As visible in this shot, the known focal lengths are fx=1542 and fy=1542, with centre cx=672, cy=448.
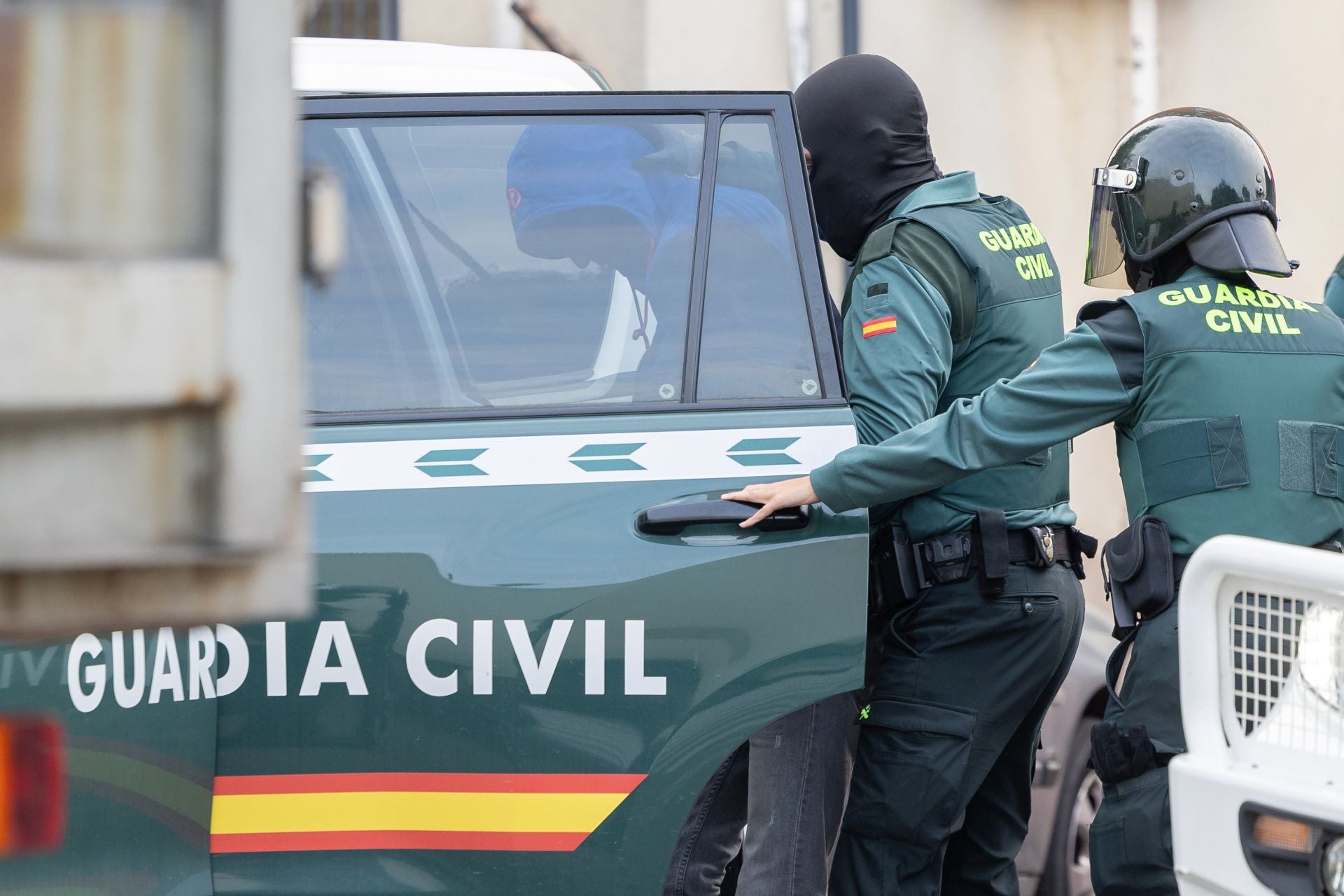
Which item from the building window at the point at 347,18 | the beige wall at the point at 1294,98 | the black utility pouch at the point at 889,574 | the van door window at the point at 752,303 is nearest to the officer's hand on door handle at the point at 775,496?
the van door window at the point at 752,303

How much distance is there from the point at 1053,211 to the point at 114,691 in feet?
18.7

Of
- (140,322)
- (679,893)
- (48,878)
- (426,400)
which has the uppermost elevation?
(140,322)

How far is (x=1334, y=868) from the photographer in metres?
1.75

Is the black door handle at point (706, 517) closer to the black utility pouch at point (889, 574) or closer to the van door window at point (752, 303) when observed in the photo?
the van door window at point (752, 303)

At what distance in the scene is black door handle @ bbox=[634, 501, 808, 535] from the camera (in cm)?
236

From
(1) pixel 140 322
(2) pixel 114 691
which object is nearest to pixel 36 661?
(2) pixel 114 691

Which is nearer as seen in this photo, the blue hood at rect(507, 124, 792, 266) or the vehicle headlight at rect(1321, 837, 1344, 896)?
the vehicle headlight at rect(1321, 837, 1344, 896)

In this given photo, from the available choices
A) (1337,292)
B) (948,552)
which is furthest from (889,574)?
(1337,292)

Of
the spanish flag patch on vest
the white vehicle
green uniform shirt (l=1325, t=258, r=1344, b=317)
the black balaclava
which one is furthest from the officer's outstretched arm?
green uniform shirt (l=1325, t=258, r=1344, b=317)

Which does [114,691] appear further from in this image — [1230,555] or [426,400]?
Result: [1230,555]

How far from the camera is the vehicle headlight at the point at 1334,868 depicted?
175 cm

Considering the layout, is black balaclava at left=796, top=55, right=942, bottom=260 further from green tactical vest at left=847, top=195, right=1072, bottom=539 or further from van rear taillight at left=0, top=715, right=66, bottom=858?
van rear taillight at left=0, top=715, right=66, bottom=858

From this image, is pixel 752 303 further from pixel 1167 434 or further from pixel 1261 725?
pixel 1261 725

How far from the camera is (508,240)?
247 cm
